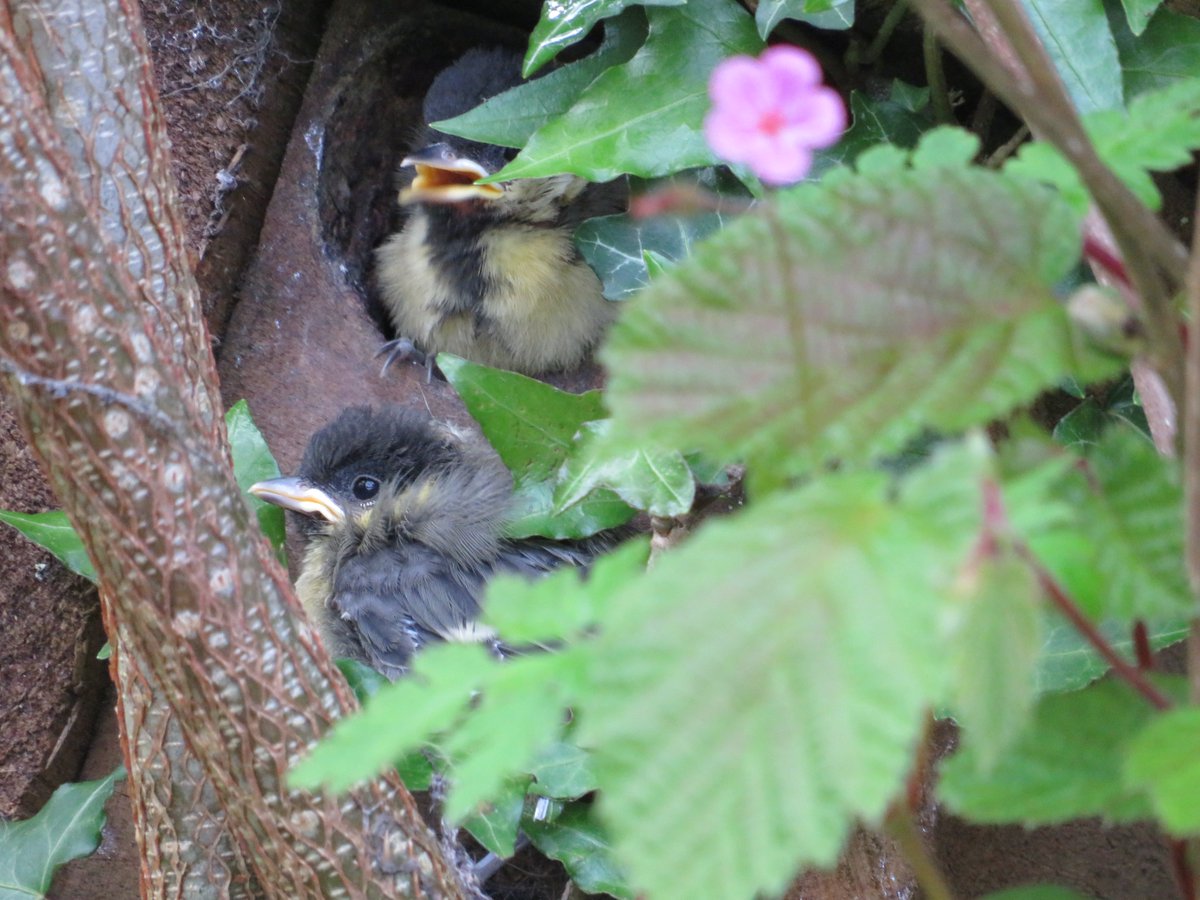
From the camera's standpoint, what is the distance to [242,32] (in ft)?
6.09

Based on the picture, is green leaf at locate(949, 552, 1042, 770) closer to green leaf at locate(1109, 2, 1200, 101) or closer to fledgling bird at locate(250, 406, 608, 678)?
green leaf at locate(1109, 2, 1200, 101)

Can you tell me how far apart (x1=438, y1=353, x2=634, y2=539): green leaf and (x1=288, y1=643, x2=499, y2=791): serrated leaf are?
103 centimetres

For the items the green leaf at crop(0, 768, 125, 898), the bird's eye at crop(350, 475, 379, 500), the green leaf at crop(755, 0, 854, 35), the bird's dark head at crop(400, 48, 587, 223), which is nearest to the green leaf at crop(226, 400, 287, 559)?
the bird's eye at crop(350, 475, 379, 500)

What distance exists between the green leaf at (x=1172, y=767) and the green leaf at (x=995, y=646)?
3.0 inches

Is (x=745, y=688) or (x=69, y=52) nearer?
(x=745, y=688)

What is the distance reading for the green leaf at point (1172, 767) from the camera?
1.25 feet

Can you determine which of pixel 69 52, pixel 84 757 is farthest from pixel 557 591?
pixel 84 757

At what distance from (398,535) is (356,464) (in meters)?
0.14

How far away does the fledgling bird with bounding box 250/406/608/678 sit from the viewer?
5.90 ft

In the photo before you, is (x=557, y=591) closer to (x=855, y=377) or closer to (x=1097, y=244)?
(x=855, y=377)

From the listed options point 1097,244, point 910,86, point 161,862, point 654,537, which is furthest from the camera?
point 910,86

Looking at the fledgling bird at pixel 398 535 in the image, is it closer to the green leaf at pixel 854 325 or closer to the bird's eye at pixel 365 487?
the bird's eye at pixel 365 487

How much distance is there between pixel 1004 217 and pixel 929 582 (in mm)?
162

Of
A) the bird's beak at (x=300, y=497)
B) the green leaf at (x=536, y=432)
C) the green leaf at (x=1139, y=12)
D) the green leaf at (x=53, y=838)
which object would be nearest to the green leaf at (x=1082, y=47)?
the green leaf at (x=1139, y=12)
